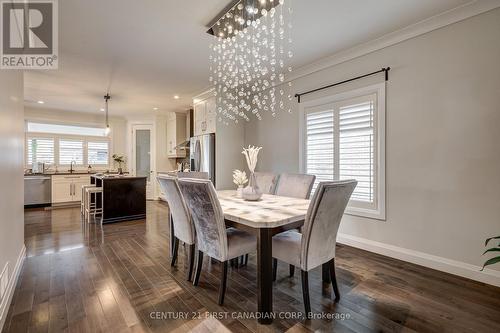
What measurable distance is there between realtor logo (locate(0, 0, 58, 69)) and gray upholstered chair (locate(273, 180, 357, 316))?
103 inches

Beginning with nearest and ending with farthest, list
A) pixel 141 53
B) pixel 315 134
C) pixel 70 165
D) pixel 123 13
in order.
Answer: pixel 123 13 < pixel 141 53 < pixel 315 134 < pixel 70 165

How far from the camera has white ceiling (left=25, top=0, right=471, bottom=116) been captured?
2.35 m

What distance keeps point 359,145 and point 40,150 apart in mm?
8047

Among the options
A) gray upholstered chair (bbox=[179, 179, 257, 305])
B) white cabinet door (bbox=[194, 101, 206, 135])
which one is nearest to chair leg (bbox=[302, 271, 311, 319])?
gray upholstered chair (bbox=[179, 179, 257, 305])

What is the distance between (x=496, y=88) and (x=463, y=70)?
34cm

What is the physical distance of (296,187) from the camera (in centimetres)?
303

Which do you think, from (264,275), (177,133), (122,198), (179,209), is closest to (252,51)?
(179,209)

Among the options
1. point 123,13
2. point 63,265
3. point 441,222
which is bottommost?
point 63,265

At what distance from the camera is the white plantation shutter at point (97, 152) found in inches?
291

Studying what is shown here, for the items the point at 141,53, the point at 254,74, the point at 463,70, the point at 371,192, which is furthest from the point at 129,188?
the point at 463,70

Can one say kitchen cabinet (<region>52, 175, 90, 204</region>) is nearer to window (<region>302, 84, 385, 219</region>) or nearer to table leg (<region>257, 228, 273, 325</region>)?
window (<region>302, 84, 385, 219</region>)

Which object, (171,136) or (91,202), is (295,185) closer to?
(91,202)

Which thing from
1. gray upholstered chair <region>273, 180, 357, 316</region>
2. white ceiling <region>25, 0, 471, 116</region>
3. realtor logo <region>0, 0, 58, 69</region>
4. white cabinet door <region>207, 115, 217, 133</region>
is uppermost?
white ceiling <region>25, 0, 471, 116</region>

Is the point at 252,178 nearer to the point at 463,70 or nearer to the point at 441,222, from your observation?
the point at 441,222
